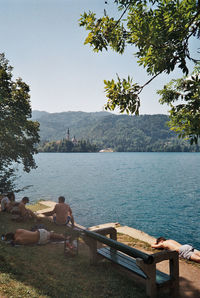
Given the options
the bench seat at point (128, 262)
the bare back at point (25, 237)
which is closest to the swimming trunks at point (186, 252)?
the bench seat at point (128, 262)

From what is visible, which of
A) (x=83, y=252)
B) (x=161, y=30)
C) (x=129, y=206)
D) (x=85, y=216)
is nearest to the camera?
(x=161, y=30)

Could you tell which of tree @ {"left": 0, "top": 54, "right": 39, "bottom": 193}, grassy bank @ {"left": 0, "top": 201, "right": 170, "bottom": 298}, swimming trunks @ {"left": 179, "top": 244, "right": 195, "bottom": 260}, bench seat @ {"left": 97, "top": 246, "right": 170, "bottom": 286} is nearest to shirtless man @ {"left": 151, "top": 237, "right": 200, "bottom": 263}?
swimming trunks @ {"left": 179, "top": 244, "right": 195, "bottom": 260}

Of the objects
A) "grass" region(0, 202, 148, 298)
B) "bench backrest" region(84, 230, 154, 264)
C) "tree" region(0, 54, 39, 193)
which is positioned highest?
"tree" region(0, 54, 39, 193)

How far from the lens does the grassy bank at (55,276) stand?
15.1 ft

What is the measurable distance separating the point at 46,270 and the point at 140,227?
46.2 ft

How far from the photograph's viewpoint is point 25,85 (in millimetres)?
16703

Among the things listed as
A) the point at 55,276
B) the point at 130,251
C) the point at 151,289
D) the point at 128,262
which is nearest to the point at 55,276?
the point at 55,276

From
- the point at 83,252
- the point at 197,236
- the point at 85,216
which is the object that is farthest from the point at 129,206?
the point at 83,252

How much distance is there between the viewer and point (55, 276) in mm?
5586

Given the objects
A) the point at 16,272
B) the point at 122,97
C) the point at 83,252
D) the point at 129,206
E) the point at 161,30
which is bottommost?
the point at 129,206

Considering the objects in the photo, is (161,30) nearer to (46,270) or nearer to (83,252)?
(46,270)

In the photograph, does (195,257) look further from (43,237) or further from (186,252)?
(43,237)

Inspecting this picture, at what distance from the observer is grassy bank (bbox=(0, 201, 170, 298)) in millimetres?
4609

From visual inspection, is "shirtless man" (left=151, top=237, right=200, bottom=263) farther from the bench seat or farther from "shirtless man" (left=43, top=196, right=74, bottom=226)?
"shirtless man" (left=43, top=196, right=74, bottom=226)
